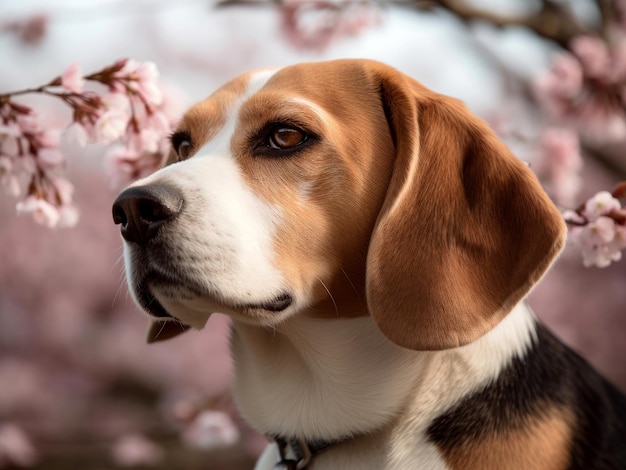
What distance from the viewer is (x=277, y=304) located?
1.83 meters

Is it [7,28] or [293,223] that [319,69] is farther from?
[7,28]

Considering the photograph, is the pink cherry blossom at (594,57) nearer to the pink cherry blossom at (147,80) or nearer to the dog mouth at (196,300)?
the pink cherry blossom at (147,80)

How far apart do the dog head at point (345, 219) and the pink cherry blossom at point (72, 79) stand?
468 millimetres

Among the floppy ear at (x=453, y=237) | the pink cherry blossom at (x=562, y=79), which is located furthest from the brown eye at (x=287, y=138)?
the pink cherry blossom at (x=562, y=79)

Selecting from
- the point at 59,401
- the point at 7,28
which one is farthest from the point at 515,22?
the point at 59,401

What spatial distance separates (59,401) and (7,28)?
236cm

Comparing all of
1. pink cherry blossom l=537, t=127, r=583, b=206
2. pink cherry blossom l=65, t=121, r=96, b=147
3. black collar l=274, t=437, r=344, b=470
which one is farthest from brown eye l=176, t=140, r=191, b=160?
pink cherry blossom l=537, t=127, r=583, b=206

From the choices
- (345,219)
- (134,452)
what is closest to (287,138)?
(345,219)

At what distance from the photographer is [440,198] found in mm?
1896

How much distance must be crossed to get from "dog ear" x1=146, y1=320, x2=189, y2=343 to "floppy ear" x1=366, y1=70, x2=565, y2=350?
31.4 inches

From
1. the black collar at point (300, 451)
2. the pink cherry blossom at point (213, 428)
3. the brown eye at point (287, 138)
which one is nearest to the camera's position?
the brown eye at point (287, 138)

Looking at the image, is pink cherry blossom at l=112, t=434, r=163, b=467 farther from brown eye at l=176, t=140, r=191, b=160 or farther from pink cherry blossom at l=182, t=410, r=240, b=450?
brown eye at l=176, t=140, r=191, b=160

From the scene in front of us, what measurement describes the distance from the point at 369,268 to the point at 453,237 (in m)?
0.22

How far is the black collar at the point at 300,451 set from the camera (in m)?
2.07
